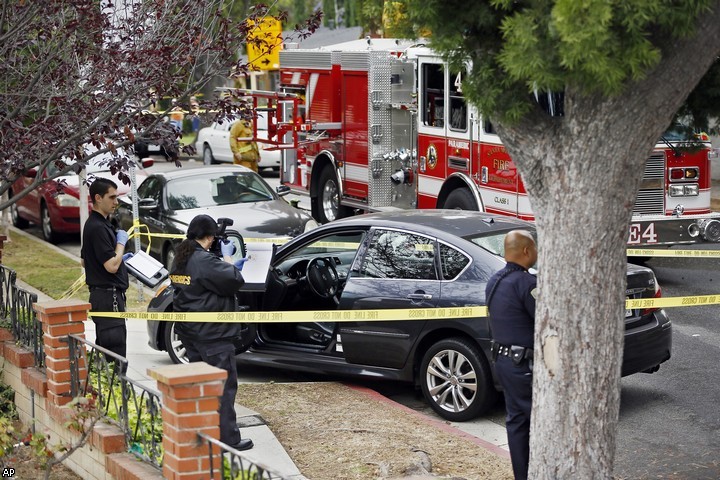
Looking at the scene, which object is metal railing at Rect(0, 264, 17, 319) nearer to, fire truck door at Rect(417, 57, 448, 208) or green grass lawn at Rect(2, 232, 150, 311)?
green grass lawn at Rect(2, 232, 150, 311)

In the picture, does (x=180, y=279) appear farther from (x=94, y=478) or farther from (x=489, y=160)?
(x=489, y=160)

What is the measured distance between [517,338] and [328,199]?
481 inches

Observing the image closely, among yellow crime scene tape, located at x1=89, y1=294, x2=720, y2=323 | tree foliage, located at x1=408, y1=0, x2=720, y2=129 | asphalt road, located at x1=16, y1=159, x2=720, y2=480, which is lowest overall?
asphalt road, located at x1=16, y1=159, x2=720, y2=480

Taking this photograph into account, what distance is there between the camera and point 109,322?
26.7ft

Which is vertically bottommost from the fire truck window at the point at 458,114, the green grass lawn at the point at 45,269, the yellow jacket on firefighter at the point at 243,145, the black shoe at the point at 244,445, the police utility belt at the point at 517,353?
the black shoe at the point at 244,445

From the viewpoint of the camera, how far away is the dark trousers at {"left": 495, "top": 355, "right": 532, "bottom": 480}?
630cm

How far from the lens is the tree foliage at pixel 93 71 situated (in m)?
7.89

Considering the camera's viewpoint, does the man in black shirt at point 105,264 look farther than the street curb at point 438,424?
Yes

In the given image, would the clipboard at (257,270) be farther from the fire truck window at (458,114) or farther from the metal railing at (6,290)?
the fire truck window at (458,114)

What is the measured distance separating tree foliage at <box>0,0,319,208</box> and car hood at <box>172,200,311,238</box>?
16.9 ft

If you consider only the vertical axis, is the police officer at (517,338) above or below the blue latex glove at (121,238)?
below

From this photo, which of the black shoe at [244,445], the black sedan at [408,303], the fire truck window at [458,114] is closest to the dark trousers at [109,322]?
the black sedan at [408,303]

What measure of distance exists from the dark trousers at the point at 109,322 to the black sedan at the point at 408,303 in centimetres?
94

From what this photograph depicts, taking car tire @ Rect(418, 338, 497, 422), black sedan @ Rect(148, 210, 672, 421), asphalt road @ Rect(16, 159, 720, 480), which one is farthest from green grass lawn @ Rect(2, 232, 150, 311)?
car tire @ Rect(418, 338, 497, 422)
